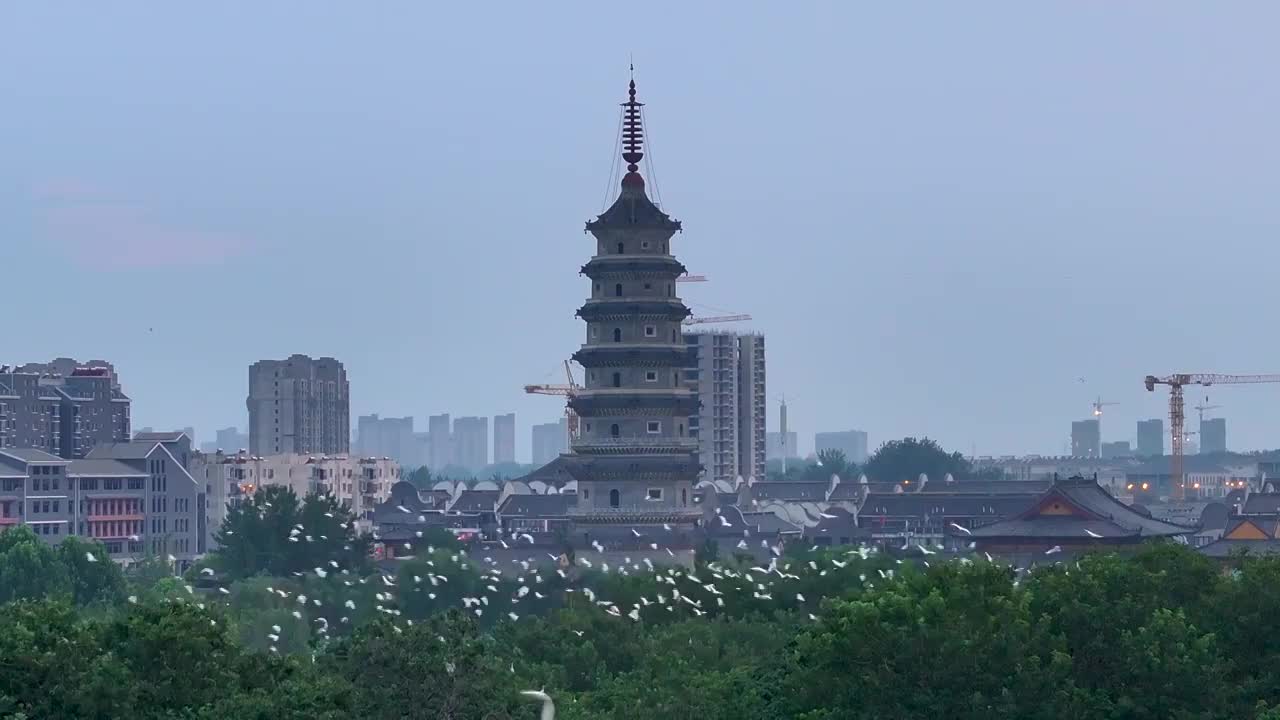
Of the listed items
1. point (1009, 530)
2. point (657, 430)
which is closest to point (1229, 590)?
point (657, 430)

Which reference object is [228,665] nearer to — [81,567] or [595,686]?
[595,686]

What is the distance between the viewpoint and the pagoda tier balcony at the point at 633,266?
142m

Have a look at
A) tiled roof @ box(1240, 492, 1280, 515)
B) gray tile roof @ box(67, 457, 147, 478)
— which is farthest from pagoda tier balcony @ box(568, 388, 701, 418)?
tiled roof @ box(1240, 492, 1280, 515)

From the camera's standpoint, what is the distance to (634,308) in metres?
141

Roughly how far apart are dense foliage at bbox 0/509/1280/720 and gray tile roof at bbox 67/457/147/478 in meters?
95.2

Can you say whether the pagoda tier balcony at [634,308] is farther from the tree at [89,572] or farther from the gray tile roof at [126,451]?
the gray tile roof at [126,451]

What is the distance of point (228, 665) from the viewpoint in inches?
2489

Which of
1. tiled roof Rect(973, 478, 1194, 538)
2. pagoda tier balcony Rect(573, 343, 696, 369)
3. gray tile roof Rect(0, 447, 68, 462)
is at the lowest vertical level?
tiled roof Rect(973, 478, 1194, 538)

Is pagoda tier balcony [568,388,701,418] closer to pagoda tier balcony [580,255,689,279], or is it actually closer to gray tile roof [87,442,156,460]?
pagoda tier balcony [580,255,689,279]

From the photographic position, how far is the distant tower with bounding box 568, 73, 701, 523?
141500 mm

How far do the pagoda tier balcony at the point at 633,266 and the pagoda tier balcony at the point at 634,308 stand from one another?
1.21 metres

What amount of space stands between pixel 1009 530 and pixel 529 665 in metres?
73.6

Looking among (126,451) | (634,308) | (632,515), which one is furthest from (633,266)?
(126,451)

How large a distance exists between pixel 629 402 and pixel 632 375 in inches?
52.7
